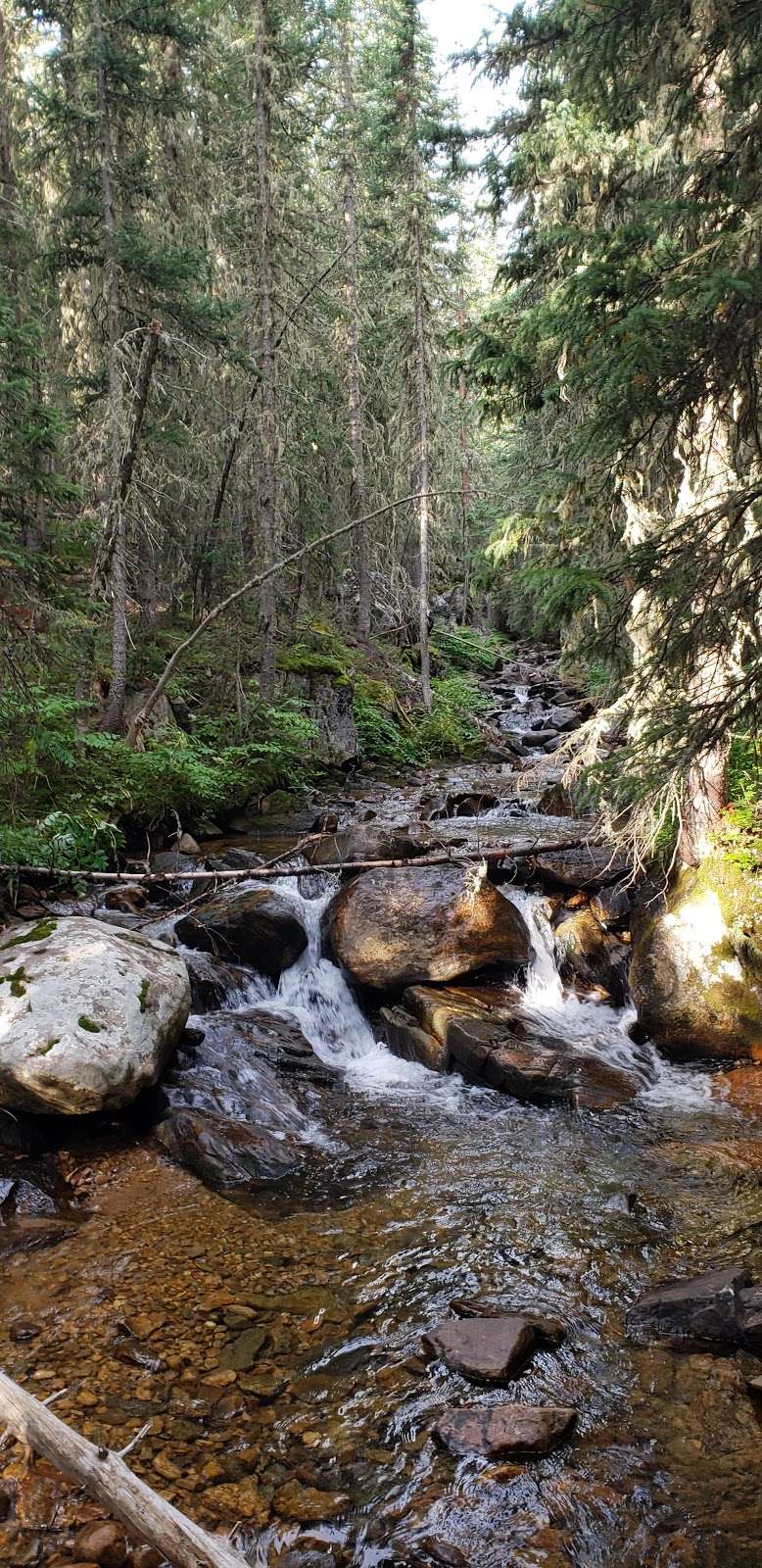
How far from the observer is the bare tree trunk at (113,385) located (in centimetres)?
1221

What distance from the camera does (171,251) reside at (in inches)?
491

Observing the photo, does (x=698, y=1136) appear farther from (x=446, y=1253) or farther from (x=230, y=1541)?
(x=230, y=1541)

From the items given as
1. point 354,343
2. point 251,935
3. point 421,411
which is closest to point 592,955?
point 251,935

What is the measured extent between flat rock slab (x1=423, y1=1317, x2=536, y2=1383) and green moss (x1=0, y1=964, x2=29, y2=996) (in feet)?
11.7

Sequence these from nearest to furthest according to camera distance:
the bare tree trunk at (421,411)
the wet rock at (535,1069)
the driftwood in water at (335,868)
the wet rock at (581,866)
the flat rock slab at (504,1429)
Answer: the flat rock slab at (504,1429)
the wet rock at (535,1069)
the driftwood in water at (335,868)
the wet rock at (581,866)
the bare tree trunk at (421,411)

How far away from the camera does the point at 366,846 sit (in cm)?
1071

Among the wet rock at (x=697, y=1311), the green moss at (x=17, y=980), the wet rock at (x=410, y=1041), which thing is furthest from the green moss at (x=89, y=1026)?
the wet rock at (x=697, y=1311)

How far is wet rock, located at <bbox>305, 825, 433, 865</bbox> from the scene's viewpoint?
417 inches

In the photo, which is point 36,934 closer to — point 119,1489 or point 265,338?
point 119,1489

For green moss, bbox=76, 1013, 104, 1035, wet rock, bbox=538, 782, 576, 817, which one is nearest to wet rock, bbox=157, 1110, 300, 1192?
green moss, bbox=76, 1013, 104, 1035

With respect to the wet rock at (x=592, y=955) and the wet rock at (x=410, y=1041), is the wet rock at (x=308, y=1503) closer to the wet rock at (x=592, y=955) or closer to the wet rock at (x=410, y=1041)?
the wet rock at (x=410, y=1041)

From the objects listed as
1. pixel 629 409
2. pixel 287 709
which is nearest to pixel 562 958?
pixel 629 409

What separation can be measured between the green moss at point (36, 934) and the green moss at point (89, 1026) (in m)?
1.00

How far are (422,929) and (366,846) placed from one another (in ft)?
6.45
